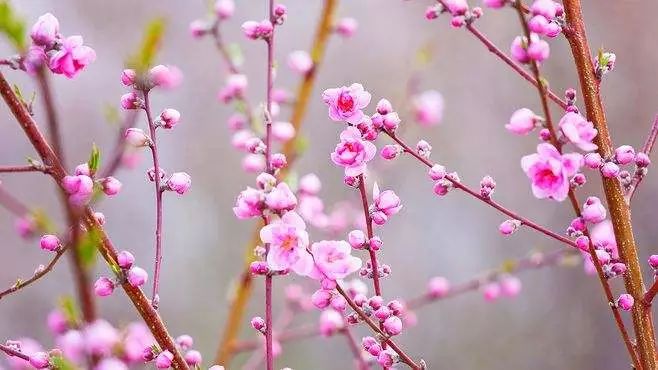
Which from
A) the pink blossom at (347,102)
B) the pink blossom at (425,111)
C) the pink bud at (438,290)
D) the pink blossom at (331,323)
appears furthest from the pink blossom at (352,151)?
the pink blossom at (425,111)

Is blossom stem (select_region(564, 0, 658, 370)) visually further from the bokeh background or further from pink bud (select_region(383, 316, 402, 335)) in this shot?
the bokeh background

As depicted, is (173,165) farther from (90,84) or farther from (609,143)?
(609,143)

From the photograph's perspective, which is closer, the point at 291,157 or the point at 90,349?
the point at 90,349

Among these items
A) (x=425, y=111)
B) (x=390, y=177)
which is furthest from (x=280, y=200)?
(x=390, y=177)

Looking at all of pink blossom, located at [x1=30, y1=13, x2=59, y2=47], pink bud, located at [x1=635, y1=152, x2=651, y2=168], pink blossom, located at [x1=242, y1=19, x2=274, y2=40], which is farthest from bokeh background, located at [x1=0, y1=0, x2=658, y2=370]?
pink blossom, located at [x1=30, y1=13, x2=59, y2=47]

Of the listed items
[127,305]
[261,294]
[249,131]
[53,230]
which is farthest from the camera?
[261,294]

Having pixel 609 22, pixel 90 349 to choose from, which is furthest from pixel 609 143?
pixel 609 22

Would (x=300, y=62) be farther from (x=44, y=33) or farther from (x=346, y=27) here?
(x=44, y=33)
